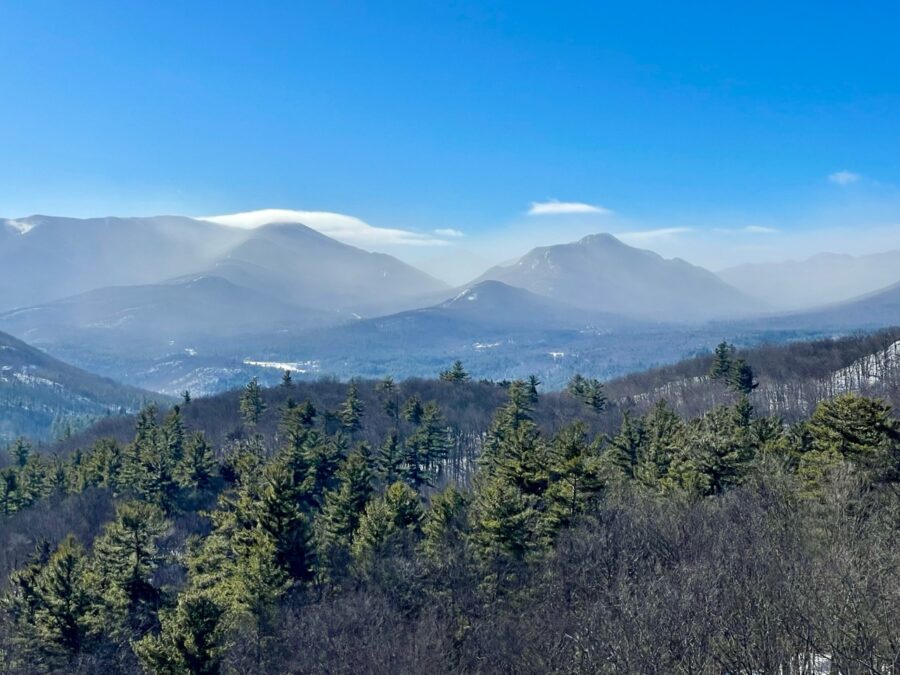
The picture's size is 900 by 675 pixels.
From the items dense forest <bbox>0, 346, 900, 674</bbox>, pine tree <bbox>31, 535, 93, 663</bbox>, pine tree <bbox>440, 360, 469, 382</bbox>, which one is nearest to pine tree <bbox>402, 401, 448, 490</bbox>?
dense forest <bbox>0, 346, 900, 674</bbox>

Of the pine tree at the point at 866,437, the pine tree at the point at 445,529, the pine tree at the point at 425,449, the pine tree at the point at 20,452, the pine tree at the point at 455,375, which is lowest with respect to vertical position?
the pine tree at the point at 20,452

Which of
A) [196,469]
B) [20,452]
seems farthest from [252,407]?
[20,452]

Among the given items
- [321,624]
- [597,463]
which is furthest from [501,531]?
[321,624]

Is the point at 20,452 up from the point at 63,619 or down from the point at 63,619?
down

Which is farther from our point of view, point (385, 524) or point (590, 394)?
point (590, 394)

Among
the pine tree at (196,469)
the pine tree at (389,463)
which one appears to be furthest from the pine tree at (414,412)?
the pine tree at (196,469)

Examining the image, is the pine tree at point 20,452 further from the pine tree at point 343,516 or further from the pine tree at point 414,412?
the pine tree at point 343,516

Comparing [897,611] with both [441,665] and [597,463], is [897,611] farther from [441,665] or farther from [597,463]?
[597,463]

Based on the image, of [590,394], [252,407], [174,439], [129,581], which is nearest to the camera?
[129,581]

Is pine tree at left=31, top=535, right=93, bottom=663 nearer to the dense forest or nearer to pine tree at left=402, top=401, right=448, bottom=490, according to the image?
the dense forest

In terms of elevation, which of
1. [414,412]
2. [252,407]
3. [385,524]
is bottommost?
[414,412]

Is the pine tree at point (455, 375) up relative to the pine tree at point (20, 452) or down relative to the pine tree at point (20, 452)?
up

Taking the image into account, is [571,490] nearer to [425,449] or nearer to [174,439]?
[425,449]
